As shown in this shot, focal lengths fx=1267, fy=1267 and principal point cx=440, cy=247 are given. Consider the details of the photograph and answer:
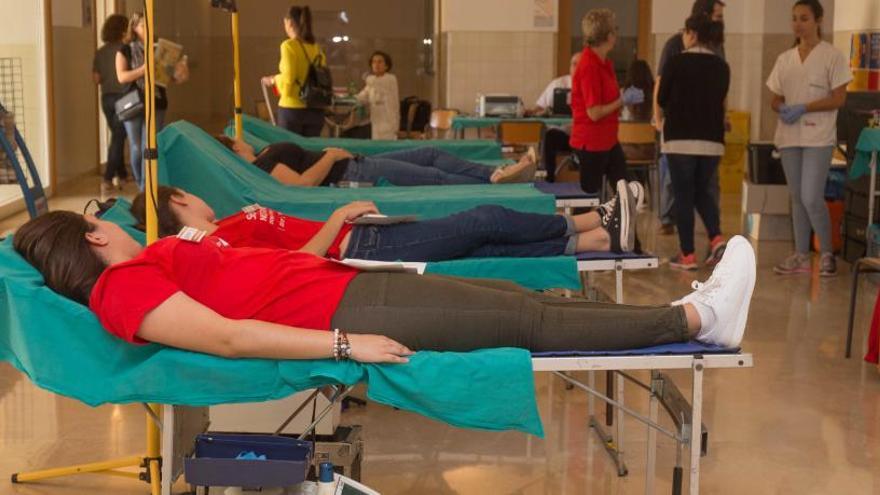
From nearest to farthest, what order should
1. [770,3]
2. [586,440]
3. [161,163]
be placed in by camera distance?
[586,440]
[161,163]
[770,3]

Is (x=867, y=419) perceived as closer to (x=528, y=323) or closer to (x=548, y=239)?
(x=548, y=239)

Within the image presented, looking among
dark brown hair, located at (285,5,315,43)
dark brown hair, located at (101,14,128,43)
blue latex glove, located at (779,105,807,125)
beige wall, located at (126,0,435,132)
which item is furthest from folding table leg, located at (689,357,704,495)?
beige wall, located at (126,0,435,132)

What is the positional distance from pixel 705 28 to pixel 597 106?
0.70 m

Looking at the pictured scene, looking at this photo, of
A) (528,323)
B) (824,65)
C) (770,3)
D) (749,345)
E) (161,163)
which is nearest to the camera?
(528,323)

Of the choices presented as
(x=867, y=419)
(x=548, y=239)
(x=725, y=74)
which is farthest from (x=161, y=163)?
(x=725, y=74)

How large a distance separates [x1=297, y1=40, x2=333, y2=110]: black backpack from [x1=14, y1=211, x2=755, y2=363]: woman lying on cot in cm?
523

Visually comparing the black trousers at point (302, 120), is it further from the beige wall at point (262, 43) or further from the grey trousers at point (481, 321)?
the grey trousers at point (481, 321)

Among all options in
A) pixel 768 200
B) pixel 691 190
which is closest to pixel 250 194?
pixel 691 190

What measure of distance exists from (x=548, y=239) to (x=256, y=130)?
3.42m

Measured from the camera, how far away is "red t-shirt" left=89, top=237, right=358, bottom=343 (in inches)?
105

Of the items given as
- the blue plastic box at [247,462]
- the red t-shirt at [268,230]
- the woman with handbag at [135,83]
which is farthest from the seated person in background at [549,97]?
the blue plastic box at [247,462]

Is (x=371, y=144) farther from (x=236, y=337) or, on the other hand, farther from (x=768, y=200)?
(x=236, y=337)

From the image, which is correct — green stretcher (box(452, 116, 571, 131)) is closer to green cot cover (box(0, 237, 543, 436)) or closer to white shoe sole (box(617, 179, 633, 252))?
white shoe sole (box(617, 179, 633, 252))

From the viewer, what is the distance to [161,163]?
15.6 ft
